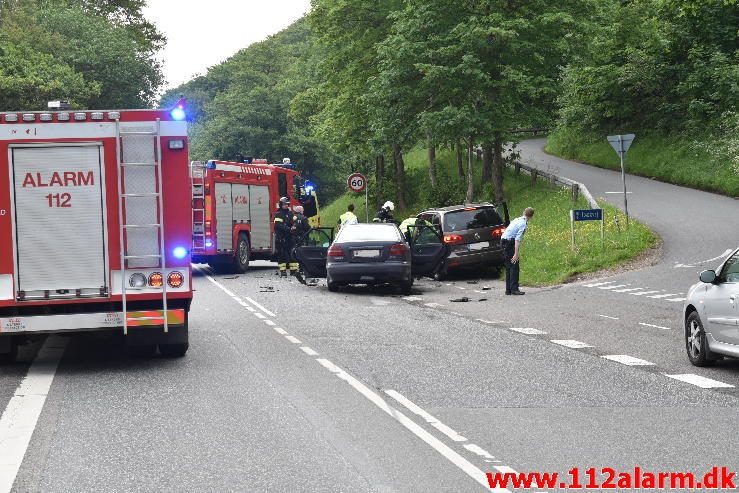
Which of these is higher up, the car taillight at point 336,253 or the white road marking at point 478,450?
the car taillight at point 336,253

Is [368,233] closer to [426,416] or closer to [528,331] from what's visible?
[528,331]

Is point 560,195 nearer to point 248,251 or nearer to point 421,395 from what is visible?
point 248,251

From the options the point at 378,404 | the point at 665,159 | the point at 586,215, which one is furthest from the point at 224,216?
the point at 378,404

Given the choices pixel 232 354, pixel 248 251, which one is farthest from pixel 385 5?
pixel 232 354

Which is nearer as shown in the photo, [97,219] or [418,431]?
[418,431]

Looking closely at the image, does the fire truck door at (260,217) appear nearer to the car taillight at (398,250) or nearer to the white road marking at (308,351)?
the car taillight at (398,250)

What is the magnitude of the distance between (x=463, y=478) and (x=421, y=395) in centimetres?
348

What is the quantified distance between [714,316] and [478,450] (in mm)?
4948

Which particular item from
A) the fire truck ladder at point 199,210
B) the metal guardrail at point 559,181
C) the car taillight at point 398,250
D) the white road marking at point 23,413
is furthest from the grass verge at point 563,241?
the white road marking at point 23,413

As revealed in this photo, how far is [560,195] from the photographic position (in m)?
39.8

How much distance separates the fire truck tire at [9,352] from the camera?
12813 millimetres

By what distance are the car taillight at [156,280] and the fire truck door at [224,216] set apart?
63.7ft

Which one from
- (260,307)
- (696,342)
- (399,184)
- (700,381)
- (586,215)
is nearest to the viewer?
(700,381)

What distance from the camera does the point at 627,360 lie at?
13.0 m
